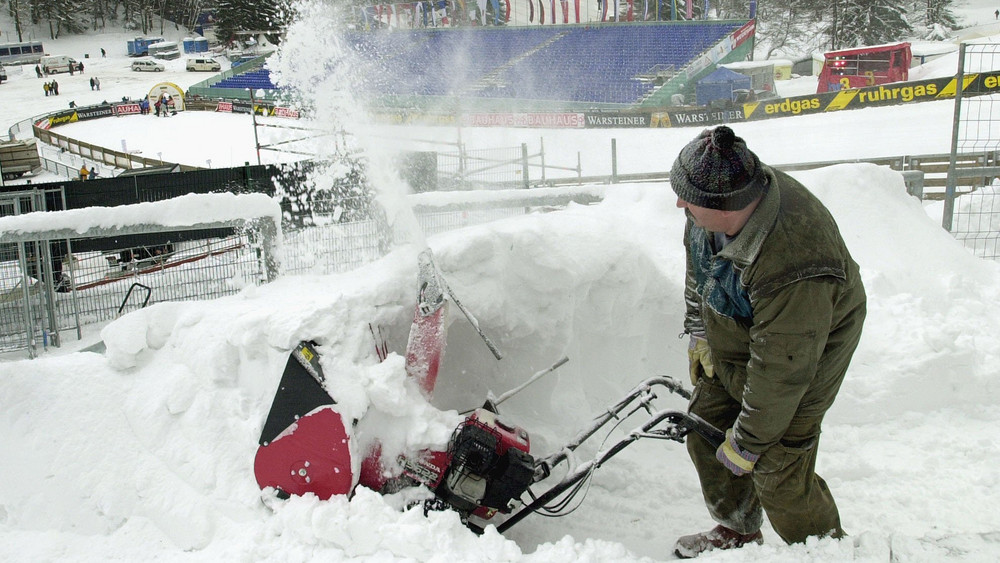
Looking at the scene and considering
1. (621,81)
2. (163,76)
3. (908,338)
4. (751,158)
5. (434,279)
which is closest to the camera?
(751,158)

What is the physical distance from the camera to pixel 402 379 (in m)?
3.17

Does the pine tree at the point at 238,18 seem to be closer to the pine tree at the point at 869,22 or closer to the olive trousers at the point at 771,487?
the pine tree at the point at 869,22

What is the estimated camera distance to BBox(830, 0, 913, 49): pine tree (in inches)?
1662

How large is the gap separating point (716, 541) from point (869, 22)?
159 feet

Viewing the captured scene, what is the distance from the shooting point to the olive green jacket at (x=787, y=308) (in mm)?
2311

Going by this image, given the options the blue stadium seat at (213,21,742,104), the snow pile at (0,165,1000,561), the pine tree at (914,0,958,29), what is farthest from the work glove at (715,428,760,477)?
the pine tree at (914,0,958,29)

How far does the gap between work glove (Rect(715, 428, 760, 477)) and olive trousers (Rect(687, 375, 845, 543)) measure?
11 cm

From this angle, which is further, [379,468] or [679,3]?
[679,3]

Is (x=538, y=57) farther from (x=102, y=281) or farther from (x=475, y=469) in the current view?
(x=475, y=469)

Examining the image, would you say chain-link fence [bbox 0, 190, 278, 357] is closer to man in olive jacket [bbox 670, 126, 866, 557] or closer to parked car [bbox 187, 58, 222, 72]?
man in olive jacket [bbox 670, 126, 866, 557]

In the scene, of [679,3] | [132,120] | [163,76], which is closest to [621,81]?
[679,3]

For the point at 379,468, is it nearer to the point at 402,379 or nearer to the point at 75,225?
the point at 402,379

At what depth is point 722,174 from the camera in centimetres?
234

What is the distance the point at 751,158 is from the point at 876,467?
8.85 ft
